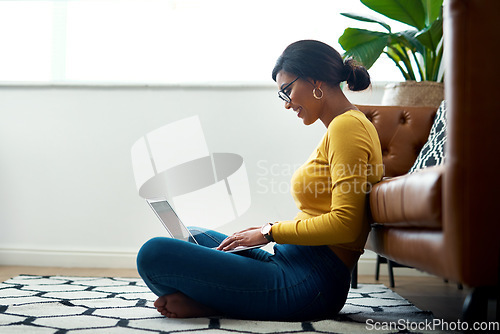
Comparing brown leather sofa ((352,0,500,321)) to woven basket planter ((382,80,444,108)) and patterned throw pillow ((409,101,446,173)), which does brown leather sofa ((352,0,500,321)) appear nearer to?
patterned throw pillow ((409,101,446,173))

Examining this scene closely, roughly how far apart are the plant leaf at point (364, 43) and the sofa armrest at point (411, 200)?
3.60 feet

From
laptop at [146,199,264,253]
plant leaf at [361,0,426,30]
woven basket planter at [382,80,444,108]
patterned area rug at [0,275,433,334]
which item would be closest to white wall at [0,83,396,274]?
woven basket planter at [382,80,444,108]

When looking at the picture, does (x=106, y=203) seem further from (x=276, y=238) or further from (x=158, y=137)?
(x=276, y=238)

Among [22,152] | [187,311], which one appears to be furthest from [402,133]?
[22,152]

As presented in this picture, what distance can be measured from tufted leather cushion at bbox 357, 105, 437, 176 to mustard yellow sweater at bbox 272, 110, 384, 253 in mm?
760

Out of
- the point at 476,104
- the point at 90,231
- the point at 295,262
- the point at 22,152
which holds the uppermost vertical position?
the point at 476,104

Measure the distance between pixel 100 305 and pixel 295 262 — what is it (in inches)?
23.3

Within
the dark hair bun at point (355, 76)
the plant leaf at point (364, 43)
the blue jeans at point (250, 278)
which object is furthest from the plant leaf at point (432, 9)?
the blue jeans at point (250, 278)

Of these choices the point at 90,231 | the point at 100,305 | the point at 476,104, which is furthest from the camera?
the point at 90,231

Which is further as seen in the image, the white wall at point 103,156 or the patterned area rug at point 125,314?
the white wall at point 103,156

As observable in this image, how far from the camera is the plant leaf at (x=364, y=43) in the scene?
7.00 ft

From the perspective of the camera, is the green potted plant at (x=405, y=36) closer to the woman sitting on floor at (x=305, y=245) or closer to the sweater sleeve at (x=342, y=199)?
the woman sitting on floor at (x=305, y=245)

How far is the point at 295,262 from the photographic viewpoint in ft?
4.04

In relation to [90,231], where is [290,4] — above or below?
above
